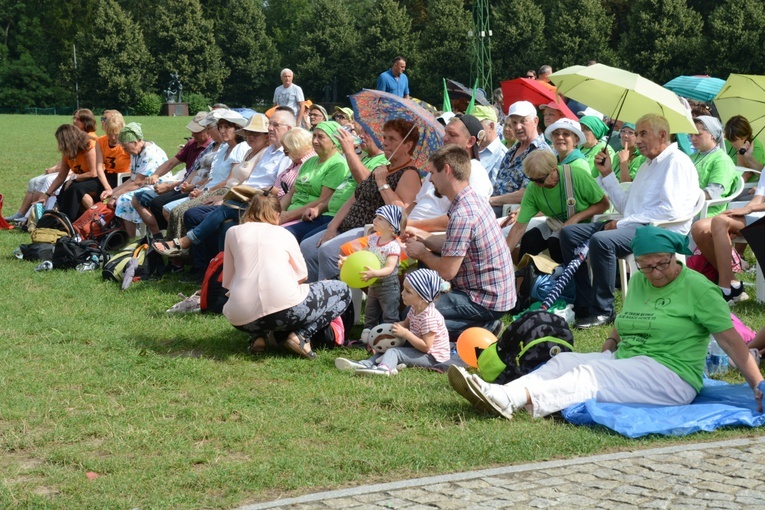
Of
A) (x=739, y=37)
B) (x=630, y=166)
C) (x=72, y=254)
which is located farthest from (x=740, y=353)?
(x=739, y=37)

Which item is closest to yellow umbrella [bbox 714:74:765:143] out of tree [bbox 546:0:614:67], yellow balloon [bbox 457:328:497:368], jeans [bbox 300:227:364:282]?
jeans [bbox 300:227:364:282]

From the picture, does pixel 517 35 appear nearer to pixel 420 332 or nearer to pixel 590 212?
pixel 590 212

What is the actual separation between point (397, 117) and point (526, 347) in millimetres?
3122

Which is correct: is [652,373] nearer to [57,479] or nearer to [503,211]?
[57,479]

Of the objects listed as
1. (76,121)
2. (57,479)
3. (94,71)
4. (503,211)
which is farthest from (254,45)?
(57,479)

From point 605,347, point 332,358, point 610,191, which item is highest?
point 610,191

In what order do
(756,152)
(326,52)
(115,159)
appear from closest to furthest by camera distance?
(756,152)
(115,159)
(326,52)

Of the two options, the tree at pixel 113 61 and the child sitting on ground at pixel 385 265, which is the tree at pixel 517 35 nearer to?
the tree at pixel 113 61

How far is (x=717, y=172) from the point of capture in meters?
8.68

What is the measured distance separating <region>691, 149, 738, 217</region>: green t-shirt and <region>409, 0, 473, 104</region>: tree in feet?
147

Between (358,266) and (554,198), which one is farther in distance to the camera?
(554,198)

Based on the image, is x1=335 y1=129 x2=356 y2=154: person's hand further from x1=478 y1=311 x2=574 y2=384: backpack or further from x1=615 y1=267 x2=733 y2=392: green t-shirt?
x1=615 y1=267 x2=733 y2=392: green t-shirt

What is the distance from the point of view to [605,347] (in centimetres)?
586

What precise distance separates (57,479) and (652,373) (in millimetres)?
3040
